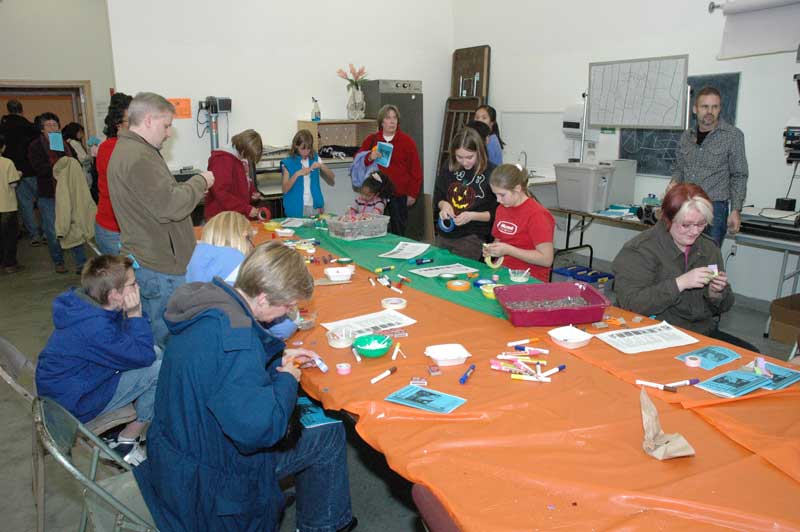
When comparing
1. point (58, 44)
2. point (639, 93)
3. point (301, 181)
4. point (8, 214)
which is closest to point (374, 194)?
point (301, 181)

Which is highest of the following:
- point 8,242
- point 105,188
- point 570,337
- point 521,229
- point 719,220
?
point 105,188

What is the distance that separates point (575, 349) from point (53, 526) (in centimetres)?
230

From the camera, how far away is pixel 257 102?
21.5 feet

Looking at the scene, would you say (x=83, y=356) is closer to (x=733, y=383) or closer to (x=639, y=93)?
(x=733, y=383)

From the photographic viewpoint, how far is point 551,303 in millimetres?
2467

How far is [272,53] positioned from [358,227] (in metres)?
3.65

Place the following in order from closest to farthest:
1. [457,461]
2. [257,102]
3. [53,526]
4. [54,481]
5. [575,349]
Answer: [457,461], [575,349], [53,526], [54,481], [257,102]

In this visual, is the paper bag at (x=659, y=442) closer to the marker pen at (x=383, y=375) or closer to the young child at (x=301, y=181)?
the marker pen at (x=383, y=375)

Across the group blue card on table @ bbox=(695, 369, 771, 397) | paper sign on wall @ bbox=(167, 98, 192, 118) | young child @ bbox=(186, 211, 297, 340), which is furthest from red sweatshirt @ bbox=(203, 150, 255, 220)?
blue card on table @ bbox=(695, 369, 771, 397)

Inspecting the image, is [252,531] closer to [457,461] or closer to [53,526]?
[457,461]

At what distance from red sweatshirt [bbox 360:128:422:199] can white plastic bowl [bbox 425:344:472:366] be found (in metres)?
3.54

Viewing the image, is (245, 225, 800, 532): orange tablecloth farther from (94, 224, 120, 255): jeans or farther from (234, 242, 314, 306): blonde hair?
(94, 224, 120, 255): jeans

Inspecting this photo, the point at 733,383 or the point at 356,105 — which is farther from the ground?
the point at 356,105

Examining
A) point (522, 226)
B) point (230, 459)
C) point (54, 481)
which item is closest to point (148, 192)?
point (54, 481)
